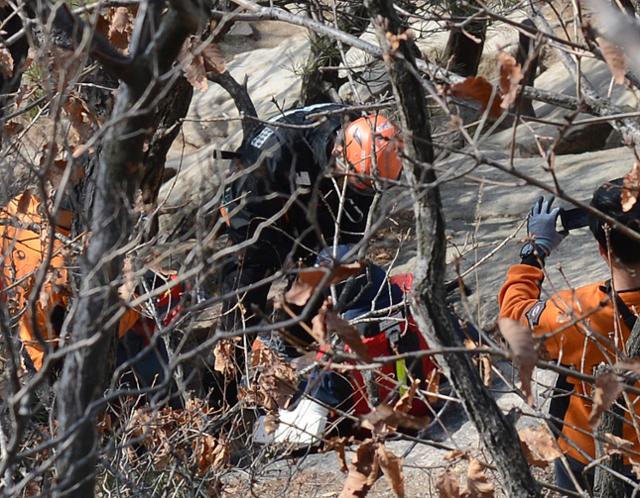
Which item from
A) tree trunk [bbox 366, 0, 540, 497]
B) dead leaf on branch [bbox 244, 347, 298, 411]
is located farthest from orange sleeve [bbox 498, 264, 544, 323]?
tree trunk [bbox 366, 0, 540, 497]

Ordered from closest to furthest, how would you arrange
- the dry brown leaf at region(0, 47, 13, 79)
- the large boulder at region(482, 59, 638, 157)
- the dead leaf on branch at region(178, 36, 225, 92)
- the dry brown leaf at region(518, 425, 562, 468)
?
the dry brown leaf at region(518, 425, 562, 468) < the dead leaf on branch at region(178, 36, 225, 92) < the dry brown leaf at region(0, 47, 13, 79) < the large boulder at region(482, 59, 638, 157)

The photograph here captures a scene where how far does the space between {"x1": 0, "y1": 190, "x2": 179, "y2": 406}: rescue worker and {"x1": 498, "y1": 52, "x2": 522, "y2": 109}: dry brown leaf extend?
1060mm

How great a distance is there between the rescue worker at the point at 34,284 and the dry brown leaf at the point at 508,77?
1060 millimetres

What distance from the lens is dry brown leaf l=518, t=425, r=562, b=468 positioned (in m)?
2.50

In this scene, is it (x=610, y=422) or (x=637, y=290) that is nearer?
(x=610, y=422)

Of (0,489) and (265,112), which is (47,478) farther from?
(265,112)

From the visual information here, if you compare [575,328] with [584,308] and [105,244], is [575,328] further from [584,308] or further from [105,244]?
[105,244]

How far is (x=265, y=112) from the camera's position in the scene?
10.6m

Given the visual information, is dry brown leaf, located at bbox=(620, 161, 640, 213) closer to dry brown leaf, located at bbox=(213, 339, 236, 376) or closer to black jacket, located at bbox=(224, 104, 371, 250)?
dry brown leaf, located at bbox=(213, 339, 236, 376)

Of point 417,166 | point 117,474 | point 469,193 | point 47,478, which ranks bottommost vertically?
point 469,193

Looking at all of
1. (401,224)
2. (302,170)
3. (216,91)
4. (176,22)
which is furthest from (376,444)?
(216,91)

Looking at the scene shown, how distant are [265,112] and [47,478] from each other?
7959 millimetres

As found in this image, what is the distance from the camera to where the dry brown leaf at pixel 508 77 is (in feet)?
6.90

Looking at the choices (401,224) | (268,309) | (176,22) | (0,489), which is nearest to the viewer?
(176,22)
